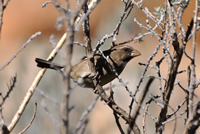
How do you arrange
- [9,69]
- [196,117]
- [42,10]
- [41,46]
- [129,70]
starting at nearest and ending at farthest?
1. [196,117]
2. [129,70]
3. [9,69]
4. [41,46]
5. [42,10]

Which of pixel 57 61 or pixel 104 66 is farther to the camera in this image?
pixel 57 61

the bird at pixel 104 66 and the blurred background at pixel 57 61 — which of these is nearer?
the bird at pixel 104 66

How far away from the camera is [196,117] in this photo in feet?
4.70

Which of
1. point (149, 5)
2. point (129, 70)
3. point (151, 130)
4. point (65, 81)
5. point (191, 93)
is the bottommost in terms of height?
point (151, 130)

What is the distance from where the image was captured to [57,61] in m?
7.10

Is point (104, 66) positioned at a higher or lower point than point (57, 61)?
lower

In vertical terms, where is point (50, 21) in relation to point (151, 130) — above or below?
above

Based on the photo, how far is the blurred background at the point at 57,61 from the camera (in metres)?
6.21

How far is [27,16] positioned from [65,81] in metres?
10.6

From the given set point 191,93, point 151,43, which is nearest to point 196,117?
point 191,93

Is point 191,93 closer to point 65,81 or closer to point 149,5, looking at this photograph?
point 65,81

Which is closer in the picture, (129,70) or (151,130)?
(151,130)

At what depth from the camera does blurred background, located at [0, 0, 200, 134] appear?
621 cm

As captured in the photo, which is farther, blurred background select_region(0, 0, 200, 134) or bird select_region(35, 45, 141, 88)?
blurred background select_region(0, 0, 200, 134)
